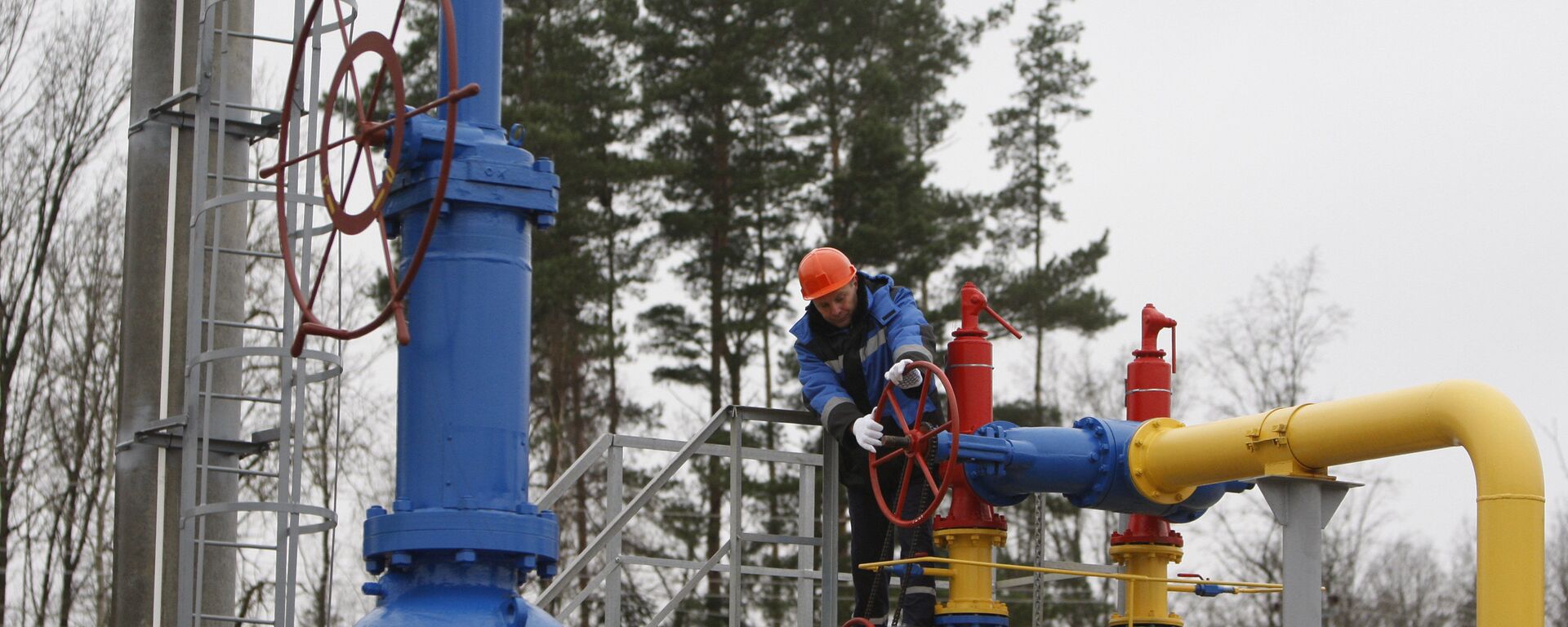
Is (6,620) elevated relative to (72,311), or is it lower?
lower

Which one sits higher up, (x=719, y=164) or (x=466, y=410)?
(x=719, y=164)

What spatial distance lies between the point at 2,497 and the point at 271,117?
56.5 feet

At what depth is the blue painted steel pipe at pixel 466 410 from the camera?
22.7ft

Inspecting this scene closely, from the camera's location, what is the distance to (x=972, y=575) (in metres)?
8.94

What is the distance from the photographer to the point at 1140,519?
9086 millimetres

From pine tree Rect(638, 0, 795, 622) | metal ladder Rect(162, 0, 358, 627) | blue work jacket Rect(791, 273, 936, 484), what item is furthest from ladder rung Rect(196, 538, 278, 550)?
pine tree Rect(638, 0, 795, 622)

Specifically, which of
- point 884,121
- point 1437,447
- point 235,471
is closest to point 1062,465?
point 1437,447

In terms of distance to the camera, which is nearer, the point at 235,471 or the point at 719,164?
the point at 235,471

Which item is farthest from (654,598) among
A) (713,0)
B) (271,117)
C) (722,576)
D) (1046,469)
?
(1046,469)

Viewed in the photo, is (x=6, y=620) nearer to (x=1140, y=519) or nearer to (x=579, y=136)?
(x=579, y=136)

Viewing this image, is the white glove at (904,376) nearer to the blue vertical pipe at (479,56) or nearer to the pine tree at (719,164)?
the blue vertical pipe at (479,56)

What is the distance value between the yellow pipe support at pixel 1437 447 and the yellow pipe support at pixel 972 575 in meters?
0.91

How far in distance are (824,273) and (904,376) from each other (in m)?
0.82

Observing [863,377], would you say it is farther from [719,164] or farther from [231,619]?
[719,164]
